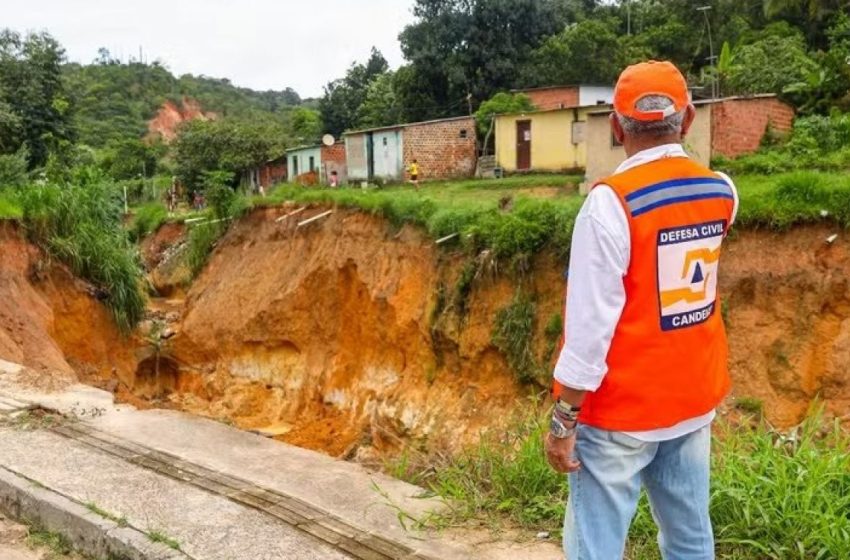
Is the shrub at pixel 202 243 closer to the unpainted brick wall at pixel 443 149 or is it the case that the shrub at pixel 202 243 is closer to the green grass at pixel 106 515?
the unpainted brick wall at pixel 443 149

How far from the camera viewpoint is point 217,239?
15.9 meters

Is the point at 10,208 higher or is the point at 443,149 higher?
the point at 443,149

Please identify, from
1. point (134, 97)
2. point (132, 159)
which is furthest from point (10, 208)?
point (134, 97)

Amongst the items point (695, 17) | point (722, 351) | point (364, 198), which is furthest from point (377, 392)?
point (695, 17)

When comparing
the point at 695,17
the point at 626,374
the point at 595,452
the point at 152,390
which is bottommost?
the point at 152,390

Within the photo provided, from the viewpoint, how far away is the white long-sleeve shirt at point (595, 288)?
2.27 m

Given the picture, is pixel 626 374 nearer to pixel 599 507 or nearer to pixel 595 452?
pixel 595 452

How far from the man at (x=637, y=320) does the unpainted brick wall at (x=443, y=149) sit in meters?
23.5

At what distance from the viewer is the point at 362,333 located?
1218 centimetres

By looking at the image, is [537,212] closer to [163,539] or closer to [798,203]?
[798,203]

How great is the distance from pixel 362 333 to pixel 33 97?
2303cm

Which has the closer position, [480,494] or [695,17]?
[480,494]

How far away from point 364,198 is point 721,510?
10218 millimetres

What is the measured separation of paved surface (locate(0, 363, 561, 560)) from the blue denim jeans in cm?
88
